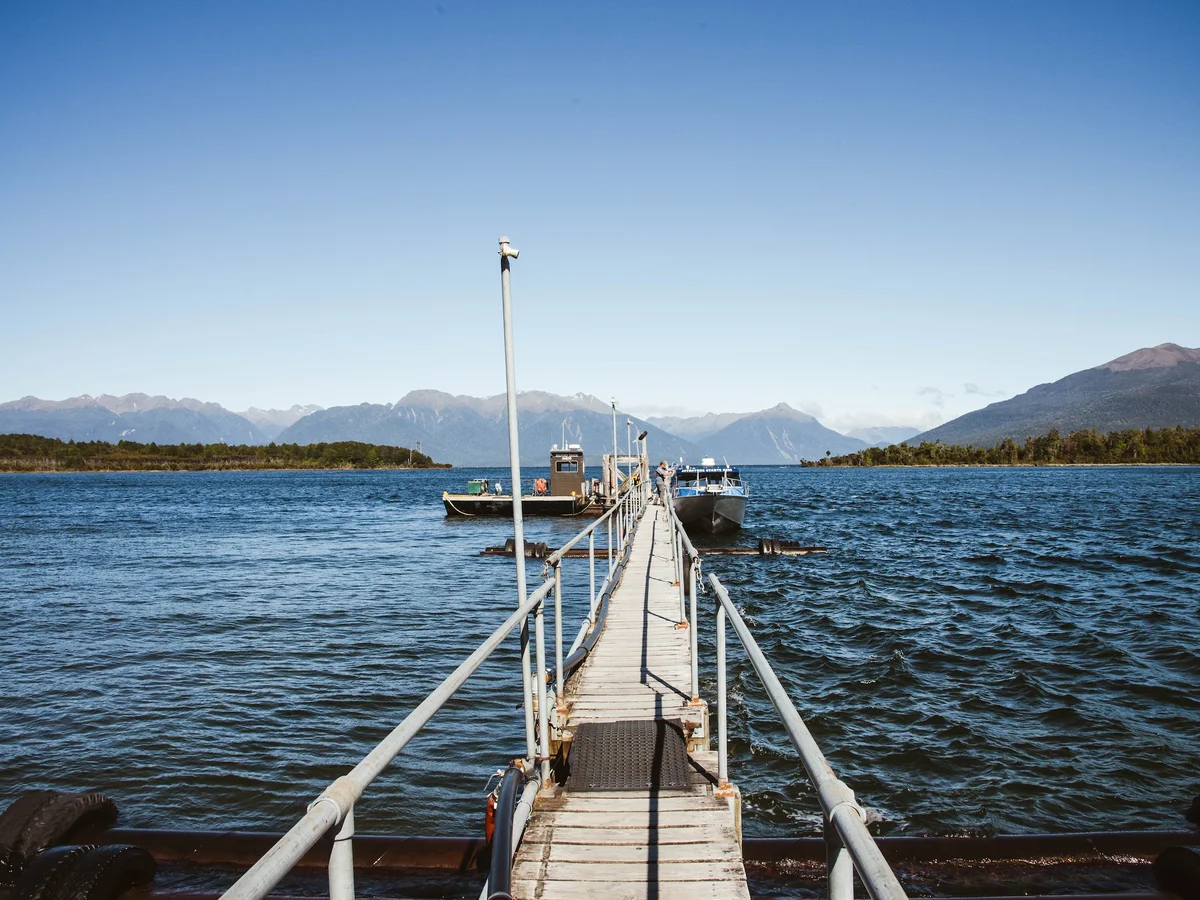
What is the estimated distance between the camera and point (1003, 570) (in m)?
25.2

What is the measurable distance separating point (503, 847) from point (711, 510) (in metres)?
32.1

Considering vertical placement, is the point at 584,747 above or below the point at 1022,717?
above

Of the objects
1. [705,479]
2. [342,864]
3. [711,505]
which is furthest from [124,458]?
[342,864]

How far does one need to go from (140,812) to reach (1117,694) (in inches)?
514

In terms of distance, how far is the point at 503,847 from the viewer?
3363 mm

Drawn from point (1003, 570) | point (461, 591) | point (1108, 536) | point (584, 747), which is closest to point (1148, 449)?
point (1108, 536)

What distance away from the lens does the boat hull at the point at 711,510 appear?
114 ft

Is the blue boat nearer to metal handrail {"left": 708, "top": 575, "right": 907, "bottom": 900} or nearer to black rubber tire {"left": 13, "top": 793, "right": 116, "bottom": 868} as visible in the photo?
black rubber tire {"left": 13, "top": 793, "right": 116, "bottom": 868}

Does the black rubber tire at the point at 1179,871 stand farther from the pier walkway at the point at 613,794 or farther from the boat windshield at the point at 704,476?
the boat windshield at the point at 704,476

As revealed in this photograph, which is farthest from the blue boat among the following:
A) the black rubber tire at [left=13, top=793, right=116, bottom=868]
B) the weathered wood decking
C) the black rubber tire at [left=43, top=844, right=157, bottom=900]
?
the black rubber tire at [left=43, top=844, right=157, bottom=900]

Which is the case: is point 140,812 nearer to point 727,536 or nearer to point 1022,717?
point 1022,717

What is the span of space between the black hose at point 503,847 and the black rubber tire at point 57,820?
4.32m

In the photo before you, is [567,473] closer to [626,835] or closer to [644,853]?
[626,835]

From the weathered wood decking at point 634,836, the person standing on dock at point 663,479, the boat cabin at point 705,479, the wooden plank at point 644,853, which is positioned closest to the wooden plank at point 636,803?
the weathered wood decking at point 634,836
